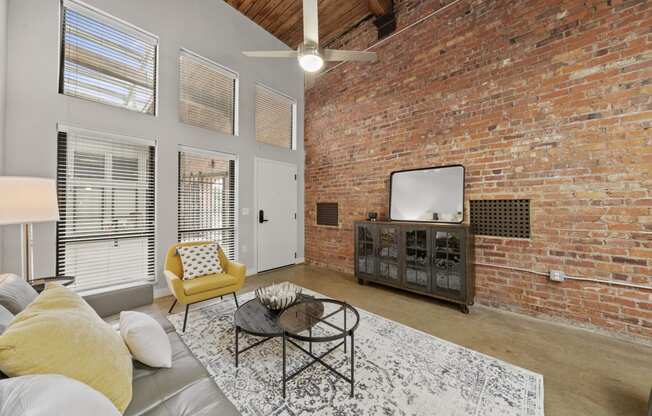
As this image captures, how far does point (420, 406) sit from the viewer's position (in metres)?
1.47

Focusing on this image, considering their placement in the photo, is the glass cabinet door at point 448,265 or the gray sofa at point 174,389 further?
the glass cabinet door at point 448,265

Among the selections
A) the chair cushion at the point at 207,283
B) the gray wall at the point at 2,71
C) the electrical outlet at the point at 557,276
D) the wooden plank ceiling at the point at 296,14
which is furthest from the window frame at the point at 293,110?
the electrical outlet at the point at 557,276

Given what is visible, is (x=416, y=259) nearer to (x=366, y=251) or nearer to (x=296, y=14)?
(x=366, y=251)

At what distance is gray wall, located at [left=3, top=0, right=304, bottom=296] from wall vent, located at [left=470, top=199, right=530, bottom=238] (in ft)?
10.6

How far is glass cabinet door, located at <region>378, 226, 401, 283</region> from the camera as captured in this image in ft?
10.9

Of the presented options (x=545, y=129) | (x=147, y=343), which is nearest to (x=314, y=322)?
(x=147, y=343)

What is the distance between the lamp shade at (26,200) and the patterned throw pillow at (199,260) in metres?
1.10

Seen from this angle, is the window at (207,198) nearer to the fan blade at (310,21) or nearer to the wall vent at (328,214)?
→ the wall vent at (328,214)

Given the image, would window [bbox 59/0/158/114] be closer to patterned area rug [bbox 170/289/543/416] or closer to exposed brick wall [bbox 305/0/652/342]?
patterned area rug [bbox 170/289/543/416]

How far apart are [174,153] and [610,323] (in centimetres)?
522

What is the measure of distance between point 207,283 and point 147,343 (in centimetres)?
130

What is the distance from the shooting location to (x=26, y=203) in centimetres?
186

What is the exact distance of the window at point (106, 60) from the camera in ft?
8.67

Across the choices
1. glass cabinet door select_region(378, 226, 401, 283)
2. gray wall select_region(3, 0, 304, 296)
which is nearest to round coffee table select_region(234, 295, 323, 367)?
glass cabinet door select_region(378, 226, 401, 283)
